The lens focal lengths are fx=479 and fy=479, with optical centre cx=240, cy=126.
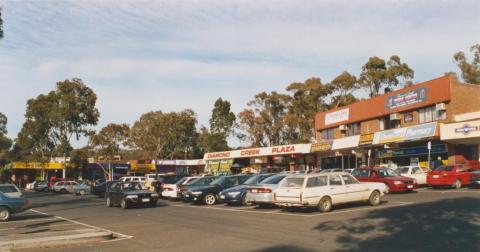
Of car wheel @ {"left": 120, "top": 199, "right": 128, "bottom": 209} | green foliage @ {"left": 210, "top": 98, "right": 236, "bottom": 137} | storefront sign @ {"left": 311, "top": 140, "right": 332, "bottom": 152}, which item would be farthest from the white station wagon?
green foliage @ {"left": 210, "top": 98, "right": 236, "bottom": 137}

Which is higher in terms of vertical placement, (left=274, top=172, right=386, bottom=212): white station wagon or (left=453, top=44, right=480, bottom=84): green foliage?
(left=453, top=44, right=480, bottom=84): green foliage

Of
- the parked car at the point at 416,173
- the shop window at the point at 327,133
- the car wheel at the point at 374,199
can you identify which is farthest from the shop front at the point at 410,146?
the car wheel at the point at 374,199

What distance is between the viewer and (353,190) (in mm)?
18094

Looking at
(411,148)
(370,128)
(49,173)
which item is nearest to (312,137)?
(370,128)

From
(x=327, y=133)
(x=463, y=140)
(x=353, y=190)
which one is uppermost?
(x=327, y=133)

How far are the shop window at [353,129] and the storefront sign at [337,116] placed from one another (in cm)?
95

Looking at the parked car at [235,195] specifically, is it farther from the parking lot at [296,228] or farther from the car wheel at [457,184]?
the car wheel at [457,184]

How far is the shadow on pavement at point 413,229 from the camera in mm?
10273

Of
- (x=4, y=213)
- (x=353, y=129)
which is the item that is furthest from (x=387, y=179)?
(x=353, y=129)

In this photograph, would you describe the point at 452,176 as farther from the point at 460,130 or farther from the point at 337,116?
the point at 337,116

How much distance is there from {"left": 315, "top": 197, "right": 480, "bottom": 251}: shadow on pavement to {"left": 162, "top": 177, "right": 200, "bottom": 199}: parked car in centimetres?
1398

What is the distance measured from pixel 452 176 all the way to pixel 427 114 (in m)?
12.2

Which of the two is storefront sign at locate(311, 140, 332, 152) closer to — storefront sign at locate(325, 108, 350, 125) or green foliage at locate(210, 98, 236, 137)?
storefront sign at locate(325, 108, 350, 125)

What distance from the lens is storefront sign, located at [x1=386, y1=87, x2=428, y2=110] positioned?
37.9 m
